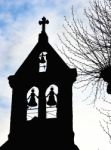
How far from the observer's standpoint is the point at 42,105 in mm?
15688

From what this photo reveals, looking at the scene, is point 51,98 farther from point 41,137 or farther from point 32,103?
point 41,137

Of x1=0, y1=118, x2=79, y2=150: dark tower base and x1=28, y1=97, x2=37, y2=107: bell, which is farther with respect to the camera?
x1=28, y1=97, x2=37, y2=107: bell

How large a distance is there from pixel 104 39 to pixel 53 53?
471cm

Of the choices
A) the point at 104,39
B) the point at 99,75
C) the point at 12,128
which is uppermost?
the point at 104,39

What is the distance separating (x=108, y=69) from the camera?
10.5m

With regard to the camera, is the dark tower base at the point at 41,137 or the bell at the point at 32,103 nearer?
the dark tower base at the point at 41,137

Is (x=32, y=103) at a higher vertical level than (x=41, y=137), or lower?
higher

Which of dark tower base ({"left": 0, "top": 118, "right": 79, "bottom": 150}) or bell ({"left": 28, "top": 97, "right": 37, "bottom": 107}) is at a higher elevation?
bell ({"left": 28, "top": 97, "right": 37, "bottom": 107})

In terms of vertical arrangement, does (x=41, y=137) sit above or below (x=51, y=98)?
below

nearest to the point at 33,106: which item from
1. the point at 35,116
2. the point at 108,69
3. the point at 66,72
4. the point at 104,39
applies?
the point at 35,116

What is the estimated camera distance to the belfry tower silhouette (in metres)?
15.4

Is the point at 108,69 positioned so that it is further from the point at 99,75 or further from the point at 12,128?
the point at 12,128

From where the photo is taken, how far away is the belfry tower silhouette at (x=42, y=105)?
606 inches

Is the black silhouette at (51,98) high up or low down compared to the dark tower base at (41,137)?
up
